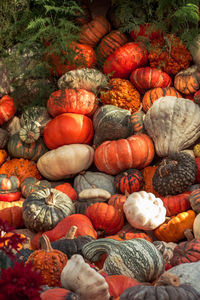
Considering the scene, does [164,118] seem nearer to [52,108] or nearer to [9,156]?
[52,108]

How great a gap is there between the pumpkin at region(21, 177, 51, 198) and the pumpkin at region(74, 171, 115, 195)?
1.17ft

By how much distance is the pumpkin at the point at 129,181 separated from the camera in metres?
3.84

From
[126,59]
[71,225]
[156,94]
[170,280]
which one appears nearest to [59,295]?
[170,280]

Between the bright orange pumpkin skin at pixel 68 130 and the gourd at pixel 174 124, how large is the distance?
83cm

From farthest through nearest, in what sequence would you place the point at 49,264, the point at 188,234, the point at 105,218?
the point at 105,218 < the point at 188,234 < the point at 49,264

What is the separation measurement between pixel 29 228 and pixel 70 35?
240cm

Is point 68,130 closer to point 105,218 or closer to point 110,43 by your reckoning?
point 105,218

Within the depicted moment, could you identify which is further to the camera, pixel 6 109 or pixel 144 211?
pixel 6 109

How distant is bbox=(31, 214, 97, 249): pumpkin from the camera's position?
317 centimetres

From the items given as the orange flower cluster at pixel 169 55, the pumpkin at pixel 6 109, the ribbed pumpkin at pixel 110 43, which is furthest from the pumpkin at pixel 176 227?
the pumpkin at pixel 6 109

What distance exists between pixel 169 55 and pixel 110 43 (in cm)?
87

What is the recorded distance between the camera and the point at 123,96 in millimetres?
4309

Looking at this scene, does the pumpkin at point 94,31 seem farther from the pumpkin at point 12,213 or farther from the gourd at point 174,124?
the pumpkin at point 12,213

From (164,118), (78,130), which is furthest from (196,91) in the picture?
(78,130)
